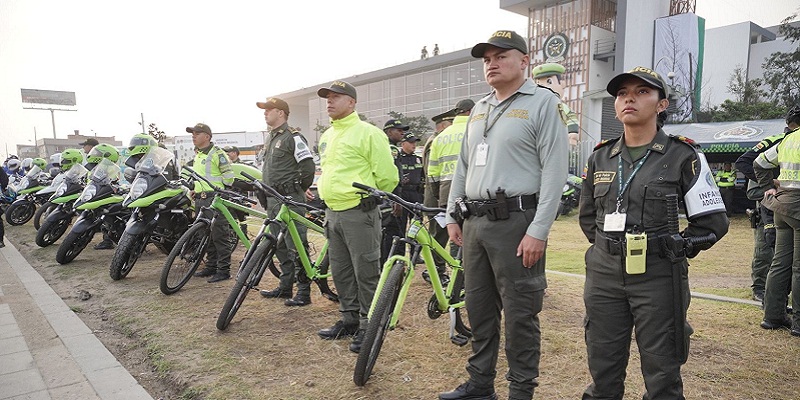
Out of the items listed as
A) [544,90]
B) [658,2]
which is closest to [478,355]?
[544,90]

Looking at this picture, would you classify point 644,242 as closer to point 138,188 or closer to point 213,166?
point 213,166

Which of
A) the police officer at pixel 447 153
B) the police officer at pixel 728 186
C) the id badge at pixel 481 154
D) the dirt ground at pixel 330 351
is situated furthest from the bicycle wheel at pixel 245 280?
the police officer at pixel 728 186

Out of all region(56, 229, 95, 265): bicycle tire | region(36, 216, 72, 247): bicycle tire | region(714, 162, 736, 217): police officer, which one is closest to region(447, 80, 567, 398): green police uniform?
region(56, 229, 95, 265): bicycle tire

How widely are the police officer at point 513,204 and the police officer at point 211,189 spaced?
4108 millimetres

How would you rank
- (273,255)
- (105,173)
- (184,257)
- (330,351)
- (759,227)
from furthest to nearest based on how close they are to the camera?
(105,173)
(184,257)
(759,227)
(273,255)
(330,351)

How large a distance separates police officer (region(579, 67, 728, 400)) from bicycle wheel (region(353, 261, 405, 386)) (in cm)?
124

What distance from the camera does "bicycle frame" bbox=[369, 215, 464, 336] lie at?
314 cm

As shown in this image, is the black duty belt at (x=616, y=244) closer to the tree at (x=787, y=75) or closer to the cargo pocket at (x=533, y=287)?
the cargo pocket at (x=533, y=287)

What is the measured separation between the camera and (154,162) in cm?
621

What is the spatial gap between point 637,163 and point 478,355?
4.56 feet

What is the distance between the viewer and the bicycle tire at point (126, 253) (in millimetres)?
5781

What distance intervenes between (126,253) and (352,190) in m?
3.91

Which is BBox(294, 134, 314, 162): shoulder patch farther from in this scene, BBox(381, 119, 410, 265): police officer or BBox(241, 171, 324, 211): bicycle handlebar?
BBox(381, 119, 410, 265): police officer

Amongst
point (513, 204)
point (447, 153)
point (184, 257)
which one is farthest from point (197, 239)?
point (513, 204)
